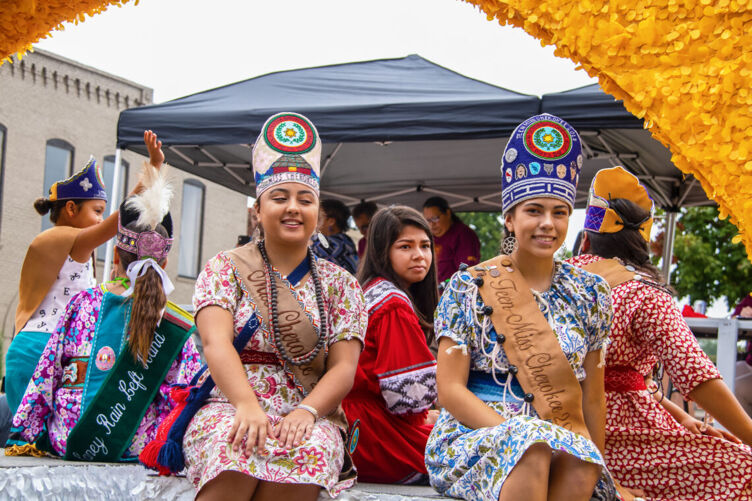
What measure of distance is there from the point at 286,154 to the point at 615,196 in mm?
1540

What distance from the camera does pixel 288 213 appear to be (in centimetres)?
292

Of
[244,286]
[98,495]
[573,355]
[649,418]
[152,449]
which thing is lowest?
[98,495]

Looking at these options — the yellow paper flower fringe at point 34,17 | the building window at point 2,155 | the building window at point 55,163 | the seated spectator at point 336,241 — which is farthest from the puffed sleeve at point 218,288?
the building window at point 55,163

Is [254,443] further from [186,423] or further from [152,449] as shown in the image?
[152,449]

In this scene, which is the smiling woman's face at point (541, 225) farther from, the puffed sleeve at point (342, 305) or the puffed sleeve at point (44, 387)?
the puffed sleeve at point (44, 387)

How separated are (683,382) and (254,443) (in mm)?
1720

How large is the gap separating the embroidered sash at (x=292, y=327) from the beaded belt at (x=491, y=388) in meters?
0.56

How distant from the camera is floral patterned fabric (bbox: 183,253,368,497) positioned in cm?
245

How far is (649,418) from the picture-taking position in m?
3.11

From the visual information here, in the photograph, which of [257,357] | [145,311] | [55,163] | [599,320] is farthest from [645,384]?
[55,163]

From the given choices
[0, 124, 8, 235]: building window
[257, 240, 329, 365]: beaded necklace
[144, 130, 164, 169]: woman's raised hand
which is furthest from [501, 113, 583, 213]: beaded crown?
[0, 124, 8, 235]: building window

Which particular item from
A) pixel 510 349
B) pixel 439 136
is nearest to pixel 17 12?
pixel 510 349

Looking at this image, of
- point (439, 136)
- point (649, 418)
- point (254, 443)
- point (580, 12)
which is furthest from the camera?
point (439, 136)

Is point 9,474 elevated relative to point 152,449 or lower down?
lower down
